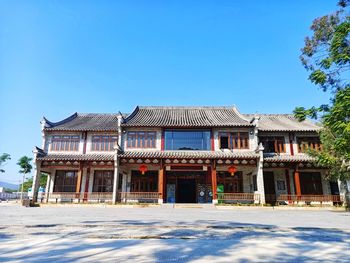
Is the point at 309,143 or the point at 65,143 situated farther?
the point at 65,143

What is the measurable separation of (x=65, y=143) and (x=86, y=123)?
2.77 metres

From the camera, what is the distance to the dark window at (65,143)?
20438 mm

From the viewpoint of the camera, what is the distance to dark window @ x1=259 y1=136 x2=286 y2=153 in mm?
20469

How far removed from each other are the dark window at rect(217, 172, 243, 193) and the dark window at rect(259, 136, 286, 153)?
3335mm

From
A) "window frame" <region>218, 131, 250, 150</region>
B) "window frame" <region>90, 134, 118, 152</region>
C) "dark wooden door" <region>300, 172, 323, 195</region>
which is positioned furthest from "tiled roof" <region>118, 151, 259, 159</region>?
"dark wooden door" <region>300, 172, 323, 195</region>

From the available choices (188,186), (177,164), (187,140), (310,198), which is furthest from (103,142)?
(310,198)

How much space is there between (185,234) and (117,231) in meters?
1.69

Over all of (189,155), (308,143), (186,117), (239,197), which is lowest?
(239,197)

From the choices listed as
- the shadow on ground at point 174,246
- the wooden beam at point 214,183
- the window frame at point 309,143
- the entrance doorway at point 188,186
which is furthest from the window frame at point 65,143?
the window frame at point 309,143

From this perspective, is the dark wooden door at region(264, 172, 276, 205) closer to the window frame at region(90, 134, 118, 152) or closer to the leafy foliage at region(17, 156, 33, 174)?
the window frame at region(90, 134, 118, 152)

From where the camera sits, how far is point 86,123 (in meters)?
22.4

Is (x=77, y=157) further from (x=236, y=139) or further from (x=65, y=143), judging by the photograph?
(x=236, y=139)

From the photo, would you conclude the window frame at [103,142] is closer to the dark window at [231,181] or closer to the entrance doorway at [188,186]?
the entrance doorway at [188,186]

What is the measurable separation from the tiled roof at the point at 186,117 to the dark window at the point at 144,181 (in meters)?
4.14
